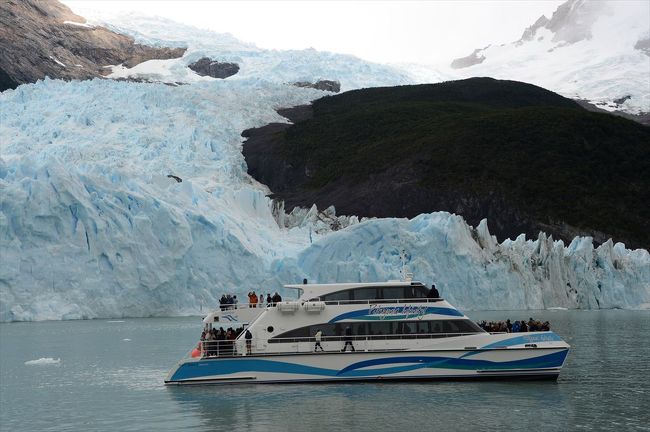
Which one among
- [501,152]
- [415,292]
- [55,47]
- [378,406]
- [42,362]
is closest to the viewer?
[378,406]

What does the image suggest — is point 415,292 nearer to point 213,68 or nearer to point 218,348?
point 218,348

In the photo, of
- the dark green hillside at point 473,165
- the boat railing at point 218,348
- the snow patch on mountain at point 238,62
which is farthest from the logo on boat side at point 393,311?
the snow patch on mountain at point 238,62

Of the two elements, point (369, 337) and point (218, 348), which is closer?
point (369, 337)

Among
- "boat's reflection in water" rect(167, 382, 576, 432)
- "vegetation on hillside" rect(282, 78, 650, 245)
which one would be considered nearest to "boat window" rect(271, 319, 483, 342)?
"boat's reflection in water" rect(167, 382, 576, 432)

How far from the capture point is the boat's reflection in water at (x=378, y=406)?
866 inches

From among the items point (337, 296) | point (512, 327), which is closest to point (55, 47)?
point (337, 296)

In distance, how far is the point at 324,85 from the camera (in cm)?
15375

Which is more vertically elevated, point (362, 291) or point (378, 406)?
point (362, 291)

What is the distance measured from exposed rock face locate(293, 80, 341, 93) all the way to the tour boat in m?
122

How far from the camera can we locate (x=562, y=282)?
67938 mm

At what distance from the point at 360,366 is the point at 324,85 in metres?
129

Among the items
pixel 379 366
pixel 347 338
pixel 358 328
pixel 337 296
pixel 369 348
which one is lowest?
pixel 379 366

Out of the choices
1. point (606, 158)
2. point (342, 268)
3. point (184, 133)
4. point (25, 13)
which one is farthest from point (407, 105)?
point (342, 268)

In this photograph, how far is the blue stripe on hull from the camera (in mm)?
27922
